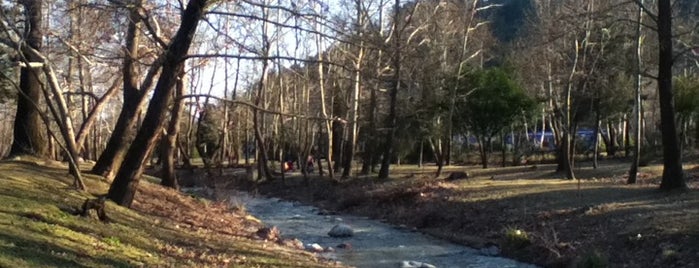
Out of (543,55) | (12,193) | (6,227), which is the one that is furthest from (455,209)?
(543,55)

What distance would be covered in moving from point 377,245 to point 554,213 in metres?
5.37

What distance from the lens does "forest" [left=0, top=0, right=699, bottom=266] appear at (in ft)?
55.0

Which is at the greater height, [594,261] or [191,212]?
[191,212]

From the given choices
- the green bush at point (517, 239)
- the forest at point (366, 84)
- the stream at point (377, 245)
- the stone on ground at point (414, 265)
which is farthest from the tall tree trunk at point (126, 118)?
the green bush at point (517, 239)

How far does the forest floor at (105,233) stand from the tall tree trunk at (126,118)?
113 centimetres

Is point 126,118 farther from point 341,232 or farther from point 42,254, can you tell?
point 42,254

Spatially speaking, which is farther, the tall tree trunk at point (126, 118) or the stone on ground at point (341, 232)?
the stone on ground at point (341, 232)

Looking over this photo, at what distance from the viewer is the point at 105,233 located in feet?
41.3

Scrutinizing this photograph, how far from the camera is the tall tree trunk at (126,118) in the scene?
21.3 meters

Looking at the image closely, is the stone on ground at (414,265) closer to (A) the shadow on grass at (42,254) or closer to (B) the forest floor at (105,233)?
(B) the forest floor at (105,233)

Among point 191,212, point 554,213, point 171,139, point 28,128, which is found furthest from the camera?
point 171,139

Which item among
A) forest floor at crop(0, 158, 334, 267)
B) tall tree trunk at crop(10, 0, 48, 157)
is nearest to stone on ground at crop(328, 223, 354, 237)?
forest floor at crop(0, 158, 334, 267)

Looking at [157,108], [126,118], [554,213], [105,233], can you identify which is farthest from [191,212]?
[554,213]

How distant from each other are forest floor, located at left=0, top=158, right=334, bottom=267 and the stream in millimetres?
2229
